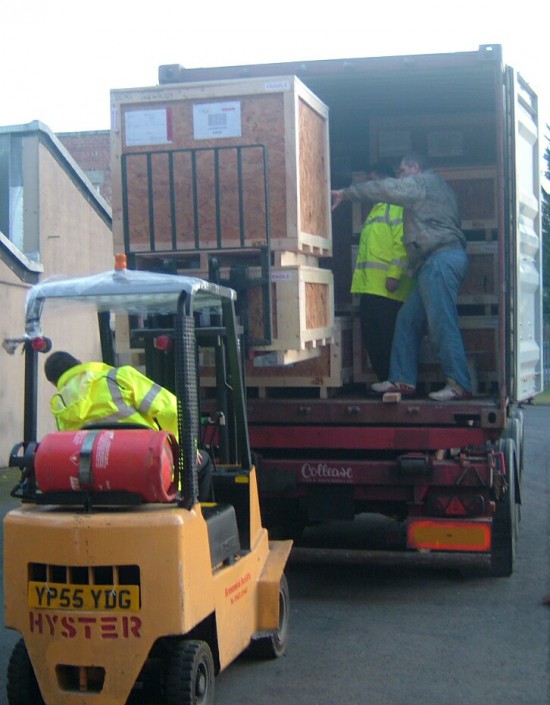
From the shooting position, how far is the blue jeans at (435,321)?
7.61m

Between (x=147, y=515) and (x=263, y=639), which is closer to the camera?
(x=147, y=515)

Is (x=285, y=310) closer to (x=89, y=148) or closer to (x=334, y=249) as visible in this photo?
(x=334, y=249)

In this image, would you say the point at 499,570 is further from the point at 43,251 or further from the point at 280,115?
the point at 43,251

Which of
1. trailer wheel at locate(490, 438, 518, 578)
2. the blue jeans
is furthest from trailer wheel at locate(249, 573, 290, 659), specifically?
the blue jeans

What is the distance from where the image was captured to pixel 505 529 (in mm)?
7648

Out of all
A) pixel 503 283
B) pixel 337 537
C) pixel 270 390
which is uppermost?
pixel 503 283

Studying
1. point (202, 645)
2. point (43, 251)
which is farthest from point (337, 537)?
point (43, 251)

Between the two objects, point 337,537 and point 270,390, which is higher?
point 270,390

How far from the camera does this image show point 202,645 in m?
4.92

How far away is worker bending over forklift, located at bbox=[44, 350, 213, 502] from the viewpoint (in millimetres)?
4996

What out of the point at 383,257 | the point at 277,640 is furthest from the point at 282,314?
the point at 277,640

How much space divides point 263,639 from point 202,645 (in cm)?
110

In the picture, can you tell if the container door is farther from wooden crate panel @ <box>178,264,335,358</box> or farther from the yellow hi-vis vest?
wooden crate panel @ <box>178,264,335,358</box>

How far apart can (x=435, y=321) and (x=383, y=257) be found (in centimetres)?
71
